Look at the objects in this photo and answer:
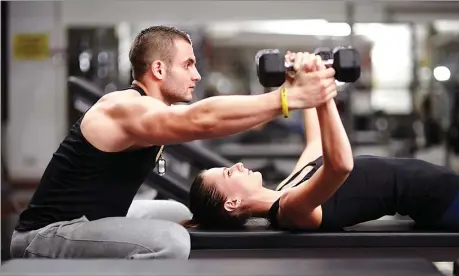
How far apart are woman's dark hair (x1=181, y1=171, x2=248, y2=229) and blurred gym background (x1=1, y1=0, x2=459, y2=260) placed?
520mm

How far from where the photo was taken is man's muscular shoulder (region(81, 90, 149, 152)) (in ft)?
5.59

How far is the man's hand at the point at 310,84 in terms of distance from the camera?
152 centimetres

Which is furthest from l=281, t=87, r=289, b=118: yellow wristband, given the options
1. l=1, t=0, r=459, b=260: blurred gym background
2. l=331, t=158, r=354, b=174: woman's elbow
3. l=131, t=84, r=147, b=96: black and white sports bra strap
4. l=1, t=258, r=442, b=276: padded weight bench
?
l=1, t=0, r=459, b=260: blurred gym background

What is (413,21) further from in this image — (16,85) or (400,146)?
(16,85)

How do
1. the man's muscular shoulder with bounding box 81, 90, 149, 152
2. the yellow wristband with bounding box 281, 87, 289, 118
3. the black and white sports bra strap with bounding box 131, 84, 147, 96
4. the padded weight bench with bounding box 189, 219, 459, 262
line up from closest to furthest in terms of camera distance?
1. the yellow wristband with bounding box 281, 87, 289, 118
2. the man's muscular shoulder with bounding box 81, 90, 149, 152
3. the black and white sports bra strap with bounding box 131, 84, 147, 96
4. the padded weight bench with bounding box 189, 219, 459, 262

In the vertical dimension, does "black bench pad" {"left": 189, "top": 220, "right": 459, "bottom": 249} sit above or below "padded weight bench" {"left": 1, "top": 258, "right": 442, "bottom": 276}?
below

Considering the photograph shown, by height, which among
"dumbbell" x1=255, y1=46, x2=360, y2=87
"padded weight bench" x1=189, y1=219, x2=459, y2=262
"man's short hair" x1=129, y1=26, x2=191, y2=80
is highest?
"man's short hair" x1=129, y1=26, x2=191, y2=80

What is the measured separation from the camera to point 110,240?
1724 millimetres

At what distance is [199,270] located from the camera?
1441 millimetres

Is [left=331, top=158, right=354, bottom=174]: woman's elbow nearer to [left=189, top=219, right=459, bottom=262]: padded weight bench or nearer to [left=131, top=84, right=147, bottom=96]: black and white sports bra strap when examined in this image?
[left=189, top=219, right=459, bottom=262]: padded weight bench

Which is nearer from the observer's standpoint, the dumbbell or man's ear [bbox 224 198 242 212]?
the dumbbell

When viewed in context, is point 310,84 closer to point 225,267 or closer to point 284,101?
point 284,101

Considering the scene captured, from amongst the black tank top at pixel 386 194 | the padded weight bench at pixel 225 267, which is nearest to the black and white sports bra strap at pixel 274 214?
the black tank top at pixel 386 194

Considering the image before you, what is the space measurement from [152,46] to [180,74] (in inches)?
4.6
